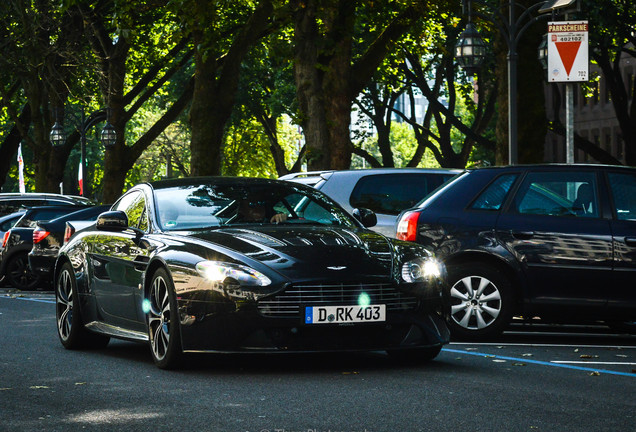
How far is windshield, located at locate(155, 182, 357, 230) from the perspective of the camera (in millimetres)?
10227

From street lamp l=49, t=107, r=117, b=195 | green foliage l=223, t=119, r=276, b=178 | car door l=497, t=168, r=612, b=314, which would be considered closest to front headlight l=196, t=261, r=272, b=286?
car door l=497, t=168, r=612, b=314

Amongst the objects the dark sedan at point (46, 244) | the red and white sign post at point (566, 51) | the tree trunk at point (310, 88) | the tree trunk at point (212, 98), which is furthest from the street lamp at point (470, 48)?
the dark sedan at point (46, 244)

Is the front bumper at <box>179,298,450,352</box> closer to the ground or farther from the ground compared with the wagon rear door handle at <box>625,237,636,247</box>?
closer to the ground

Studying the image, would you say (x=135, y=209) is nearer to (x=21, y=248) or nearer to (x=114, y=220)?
(x=114, y=220)

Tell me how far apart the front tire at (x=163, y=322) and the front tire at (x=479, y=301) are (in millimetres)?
3269

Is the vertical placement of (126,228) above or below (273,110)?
below

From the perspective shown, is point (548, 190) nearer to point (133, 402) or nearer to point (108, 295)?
point (108, 295)

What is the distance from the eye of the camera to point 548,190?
12.1m

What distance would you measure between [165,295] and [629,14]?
90.2 ft

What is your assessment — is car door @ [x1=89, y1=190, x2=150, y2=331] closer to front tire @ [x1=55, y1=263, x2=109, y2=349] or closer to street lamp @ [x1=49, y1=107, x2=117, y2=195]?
front tire @ [x1=55, y1=263, x2=109, y2=349]

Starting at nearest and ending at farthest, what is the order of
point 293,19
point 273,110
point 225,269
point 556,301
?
1. point 225,269
2. point 556,301
3. point 293,19
4. point 273,110

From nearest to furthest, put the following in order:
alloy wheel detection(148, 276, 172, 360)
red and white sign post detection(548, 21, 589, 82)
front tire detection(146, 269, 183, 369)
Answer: front tire detection(146, 269, 183, 369)
alloy wheel detection(148, 276, 172, 360)
red and white sign post detection(548, 21, 589, 82)

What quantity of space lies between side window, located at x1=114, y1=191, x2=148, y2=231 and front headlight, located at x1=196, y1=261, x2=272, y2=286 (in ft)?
4.76

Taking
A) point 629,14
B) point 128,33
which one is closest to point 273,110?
point 629,14
